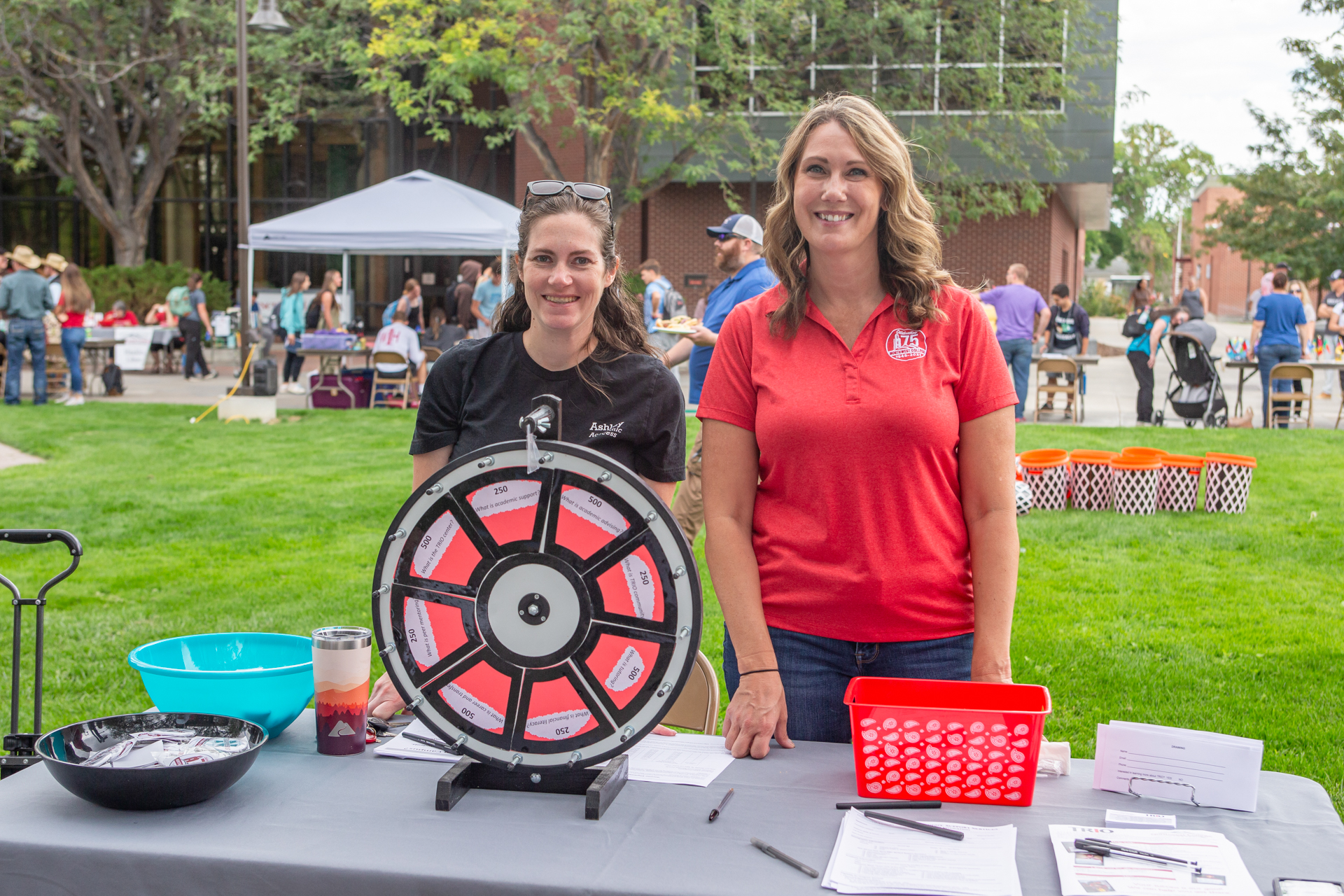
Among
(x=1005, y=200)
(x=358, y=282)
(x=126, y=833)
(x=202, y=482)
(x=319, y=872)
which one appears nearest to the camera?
(x=319, y=872)

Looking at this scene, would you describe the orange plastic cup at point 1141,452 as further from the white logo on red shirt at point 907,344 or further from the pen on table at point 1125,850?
the pen on table at point 1125,850

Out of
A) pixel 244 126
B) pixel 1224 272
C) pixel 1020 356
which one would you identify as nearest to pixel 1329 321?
pixel 1020 356

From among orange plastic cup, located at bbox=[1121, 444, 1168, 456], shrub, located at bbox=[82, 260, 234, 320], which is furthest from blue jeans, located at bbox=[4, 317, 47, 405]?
orange plastic cup, located at bbox=[1121, 444, 1168, 456]

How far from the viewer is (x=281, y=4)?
75.5 feet

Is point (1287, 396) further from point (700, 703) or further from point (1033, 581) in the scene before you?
point (700, 703)

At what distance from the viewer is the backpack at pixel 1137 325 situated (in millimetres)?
14297

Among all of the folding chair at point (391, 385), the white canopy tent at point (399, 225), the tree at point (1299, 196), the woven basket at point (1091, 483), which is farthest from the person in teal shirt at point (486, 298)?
the tree at point (1299, 196)

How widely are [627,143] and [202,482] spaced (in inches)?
460

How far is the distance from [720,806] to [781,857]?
193mm

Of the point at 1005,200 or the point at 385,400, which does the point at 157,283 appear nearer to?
the point at 385,400

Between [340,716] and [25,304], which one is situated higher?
[25,304]

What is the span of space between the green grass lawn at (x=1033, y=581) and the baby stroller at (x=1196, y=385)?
211 cm

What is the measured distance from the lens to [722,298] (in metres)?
5.75

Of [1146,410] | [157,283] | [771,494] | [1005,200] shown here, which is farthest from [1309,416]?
[157,283]
